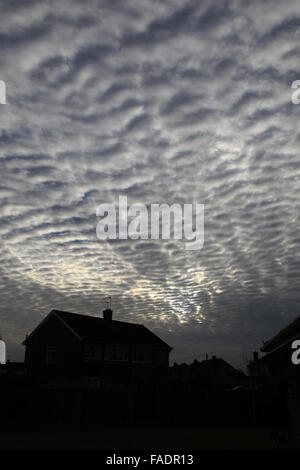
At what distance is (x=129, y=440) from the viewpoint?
20.2 metres

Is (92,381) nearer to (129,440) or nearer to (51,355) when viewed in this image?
(51,355)

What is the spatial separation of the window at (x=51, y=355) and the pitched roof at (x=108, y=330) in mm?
3184

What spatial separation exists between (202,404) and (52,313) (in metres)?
23.3

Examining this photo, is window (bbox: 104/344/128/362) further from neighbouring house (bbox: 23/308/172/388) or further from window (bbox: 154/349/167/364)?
window (bbox: 154/349/167/364)

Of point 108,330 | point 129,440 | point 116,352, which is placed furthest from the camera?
point 108,330

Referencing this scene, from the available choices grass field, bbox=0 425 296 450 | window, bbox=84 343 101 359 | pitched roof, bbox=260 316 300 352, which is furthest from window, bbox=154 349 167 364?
pitched roof, bbox=260 316 300 352

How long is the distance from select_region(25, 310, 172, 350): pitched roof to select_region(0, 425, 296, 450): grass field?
884 inches

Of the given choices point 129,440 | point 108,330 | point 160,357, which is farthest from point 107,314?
point 129,440

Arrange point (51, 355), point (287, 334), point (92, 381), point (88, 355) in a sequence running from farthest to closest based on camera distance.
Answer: point (51, 355), point (88, 355), point (92, 381), point (287, 334)

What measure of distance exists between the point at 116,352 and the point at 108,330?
121 inches

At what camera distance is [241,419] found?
31281mm

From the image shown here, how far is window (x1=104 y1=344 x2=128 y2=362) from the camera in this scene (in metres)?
48.7

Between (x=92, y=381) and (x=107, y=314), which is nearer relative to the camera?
(x=92, y=381)

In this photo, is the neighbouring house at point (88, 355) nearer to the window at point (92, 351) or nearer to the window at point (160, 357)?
the window at point (92, 351)
